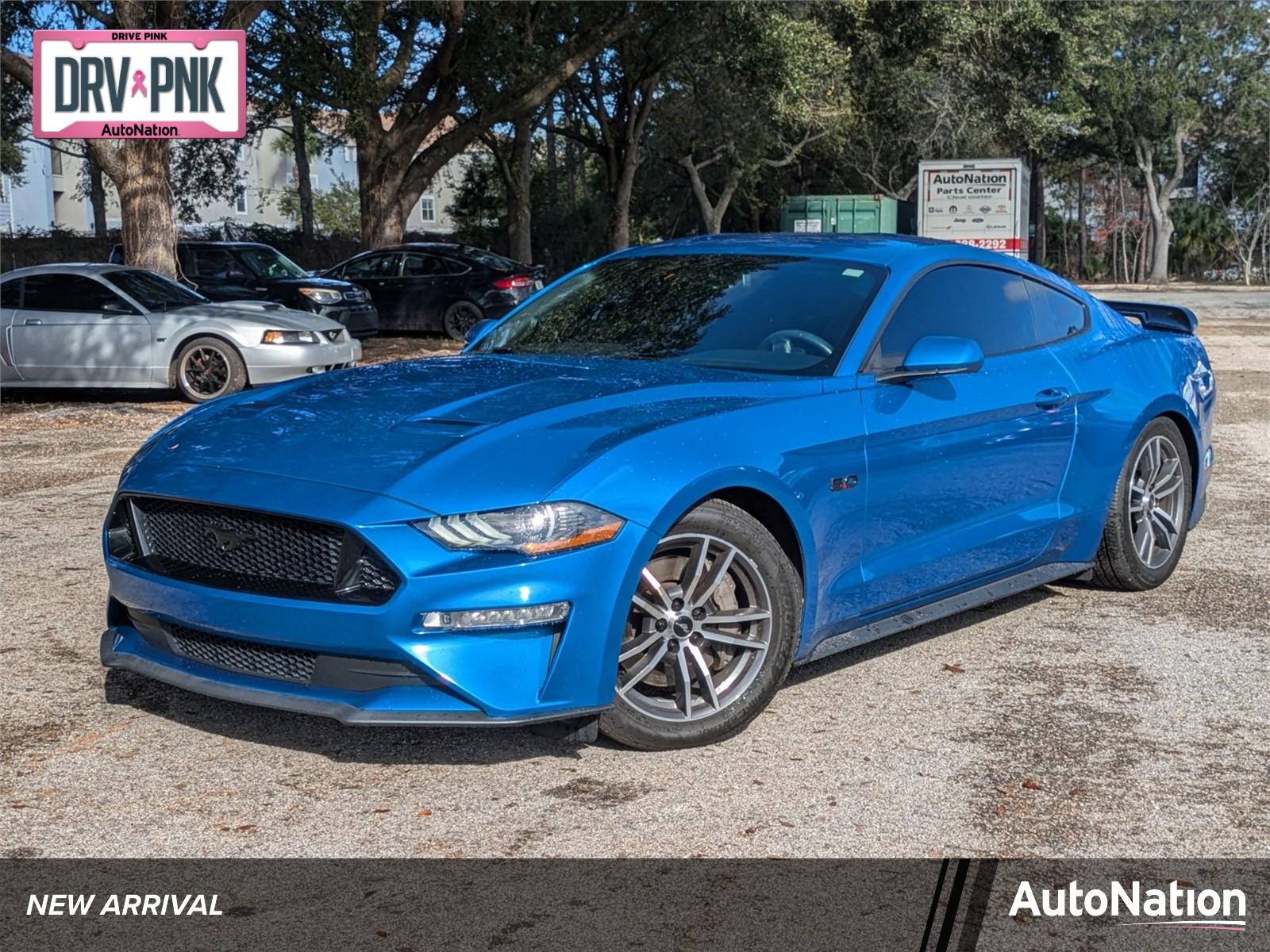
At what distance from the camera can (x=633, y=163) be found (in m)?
38.8

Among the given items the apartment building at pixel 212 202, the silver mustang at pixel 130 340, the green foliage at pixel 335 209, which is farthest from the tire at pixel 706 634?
the green foliage at pixel 335 209

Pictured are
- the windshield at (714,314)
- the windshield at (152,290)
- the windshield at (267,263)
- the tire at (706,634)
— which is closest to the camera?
the tire at (706,634)

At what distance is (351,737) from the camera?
4781 mm

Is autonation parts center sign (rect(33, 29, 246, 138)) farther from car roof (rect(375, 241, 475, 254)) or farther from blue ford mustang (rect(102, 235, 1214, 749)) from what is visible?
blue ford mustang (rect(102, 235, 1214, 749))

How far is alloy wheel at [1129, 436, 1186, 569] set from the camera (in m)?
6.68

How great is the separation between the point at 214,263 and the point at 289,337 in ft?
22.3

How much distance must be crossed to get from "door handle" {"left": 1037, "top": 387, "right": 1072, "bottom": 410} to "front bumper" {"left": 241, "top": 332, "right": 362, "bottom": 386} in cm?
1069

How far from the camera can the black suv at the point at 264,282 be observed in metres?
21.3

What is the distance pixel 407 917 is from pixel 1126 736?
8.15ft

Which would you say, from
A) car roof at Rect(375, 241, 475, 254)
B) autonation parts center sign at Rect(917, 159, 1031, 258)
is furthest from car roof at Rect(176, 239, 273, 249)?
autonation parts center sign at Rect(917, 159, 1031, 258)

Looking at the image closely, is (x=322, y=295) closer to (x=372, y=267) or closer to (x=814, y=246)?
(x=372, y=267)

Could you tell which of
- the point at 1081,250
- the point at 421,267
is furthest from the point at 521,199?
the point at 1081,250

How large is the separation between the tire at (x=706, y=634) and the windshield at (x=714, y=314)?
0.86m

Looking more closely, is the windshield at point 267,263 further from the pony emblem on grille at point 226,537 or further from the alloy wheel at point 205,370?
the pony emblem on grille at point 226,537
